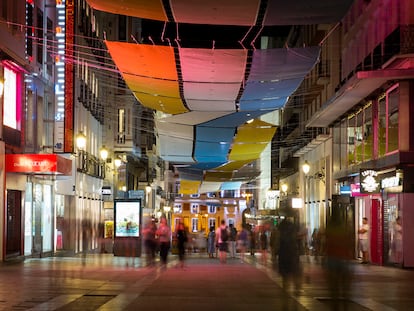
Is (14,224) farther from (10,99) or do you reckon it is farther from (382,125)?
(382,125)

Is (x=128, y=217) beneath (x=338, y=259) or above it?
above

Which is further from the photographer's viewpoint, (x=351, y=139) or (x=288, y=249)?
(x=351, y=139)

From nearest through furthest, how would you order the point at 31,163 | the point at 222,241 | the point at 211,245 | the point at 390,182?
the point at 390,182
the point at 31,163
the point at 222,241
the point at 211,245

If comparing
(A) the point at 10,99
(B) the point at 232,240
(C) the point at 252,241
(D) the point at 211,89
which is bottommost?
(C) the point at 252,241

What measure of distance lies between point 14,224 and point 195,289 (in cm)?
1244

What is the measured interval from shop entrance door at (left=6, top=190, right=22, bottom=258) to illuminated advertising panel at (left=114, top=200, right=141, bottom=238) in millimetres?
5518

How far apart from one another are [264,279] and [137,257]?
505 inches

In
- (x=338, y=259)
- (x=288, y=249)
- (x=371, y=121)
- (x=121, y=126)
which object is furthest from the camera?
(x=121, y=126)

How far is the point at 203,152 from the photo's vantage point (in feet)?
110

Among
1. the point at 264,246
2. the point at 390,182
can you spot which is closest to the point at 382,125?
the point at 390,182

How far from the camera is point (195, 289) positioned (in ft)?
57.5

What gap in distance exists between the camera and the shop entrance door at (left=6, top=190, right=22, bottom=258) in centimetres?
2712

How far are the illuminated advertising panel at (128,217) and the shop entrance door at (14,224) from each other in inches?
217

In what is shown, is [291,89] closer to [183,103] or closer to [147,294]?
[183,103]
